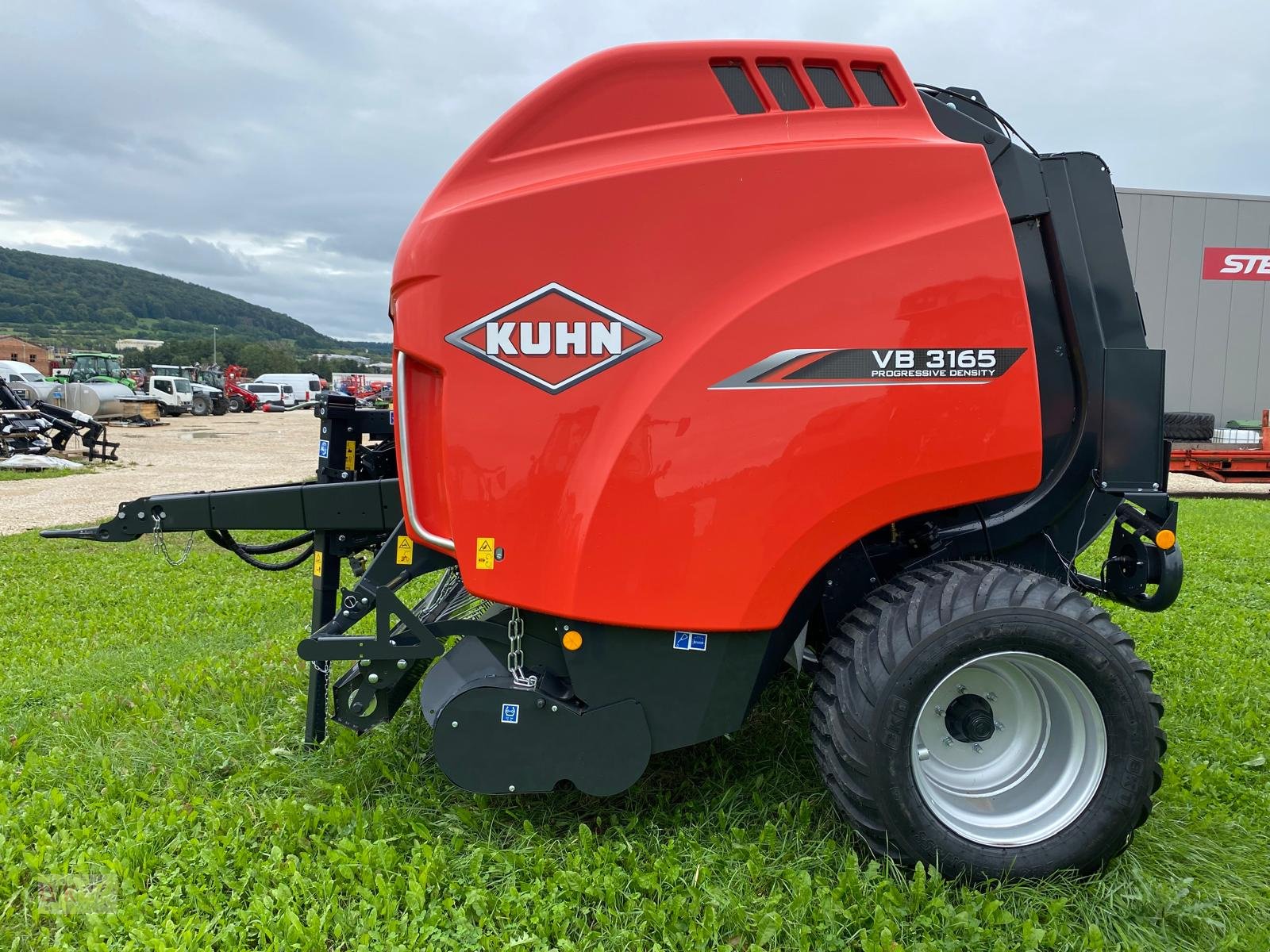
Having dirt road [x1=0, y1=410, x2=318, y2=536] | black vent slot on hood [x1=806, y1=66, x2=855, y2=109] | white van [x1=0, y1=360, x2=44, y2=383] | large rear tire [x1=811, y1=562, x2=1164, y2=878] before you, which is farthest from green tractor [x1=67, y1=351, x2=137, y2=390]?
large rear tire [x1=811, y1=562, x2=1164, y2=878]

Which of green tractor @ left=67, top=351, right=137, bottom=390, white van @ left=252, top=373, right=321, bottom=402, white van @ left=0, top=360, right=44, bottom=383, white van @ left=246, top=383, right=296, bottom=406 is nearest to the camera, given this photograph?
white van @ left=0, top=360, right=44, bottom=383

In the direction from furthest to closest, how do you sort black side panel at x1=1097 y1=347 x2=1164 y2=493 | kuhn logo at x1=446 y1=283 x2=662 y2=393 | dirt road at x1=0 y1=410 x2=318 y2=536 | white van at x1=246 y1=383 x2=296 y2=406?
white van at x1=246 y1=383 x2=296 y2=406 < dirt road at x1=0 y1=410 x2=318 y2=536 < black side panel at x1=1097 y1=347 x2=1164 y2=493 < kuhn logo at x1=446 y1=283 x2=662 y2=393

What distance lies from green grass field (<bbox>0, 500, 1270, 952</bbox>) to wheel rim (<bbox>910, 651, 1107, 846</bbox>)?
205 millimetres

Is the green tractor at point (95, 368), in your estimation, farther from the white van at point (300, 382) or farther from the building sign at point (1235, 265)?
the building sign at point (1235, 265)

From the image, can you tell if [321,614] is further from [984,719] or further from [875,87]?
[875,87]

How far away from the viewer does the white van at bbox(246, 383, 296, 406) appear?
43.4m

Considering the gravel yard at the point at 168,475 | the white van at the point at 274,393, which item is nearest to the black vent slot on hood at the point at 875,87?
the gravel yard at the point at 168,475

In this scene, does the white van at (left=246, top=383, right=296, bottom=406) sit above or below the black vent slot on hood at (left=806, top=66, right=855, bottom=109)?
below

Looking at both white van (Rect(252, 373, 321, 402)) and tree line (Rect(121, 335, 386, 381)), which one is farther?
tree line (Rect(121, 335, 386, 381))

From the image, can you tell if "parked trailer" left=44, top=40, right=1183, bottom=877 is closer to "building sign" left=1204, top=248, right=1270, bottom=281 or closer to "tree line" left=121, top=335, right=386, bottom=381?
"building sign" left=1204, top=248, right=1270, bottom=281

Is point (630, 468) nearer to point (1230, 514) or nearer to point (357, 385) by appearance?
point (1230, 514)

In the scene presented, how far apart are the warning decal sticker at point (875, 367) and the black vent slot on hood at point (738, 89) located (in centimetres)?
73

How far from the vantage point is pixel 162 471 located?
1536cm

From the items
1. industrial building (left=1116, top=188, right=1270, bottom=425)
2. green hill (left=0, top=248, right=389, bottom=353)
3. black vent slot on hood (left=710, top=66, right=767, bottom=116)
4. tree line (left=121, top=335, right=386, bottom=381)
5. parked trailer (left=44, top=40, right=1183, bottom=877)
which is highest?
green hill (left=0, top=248, right=389, bottom=353)
